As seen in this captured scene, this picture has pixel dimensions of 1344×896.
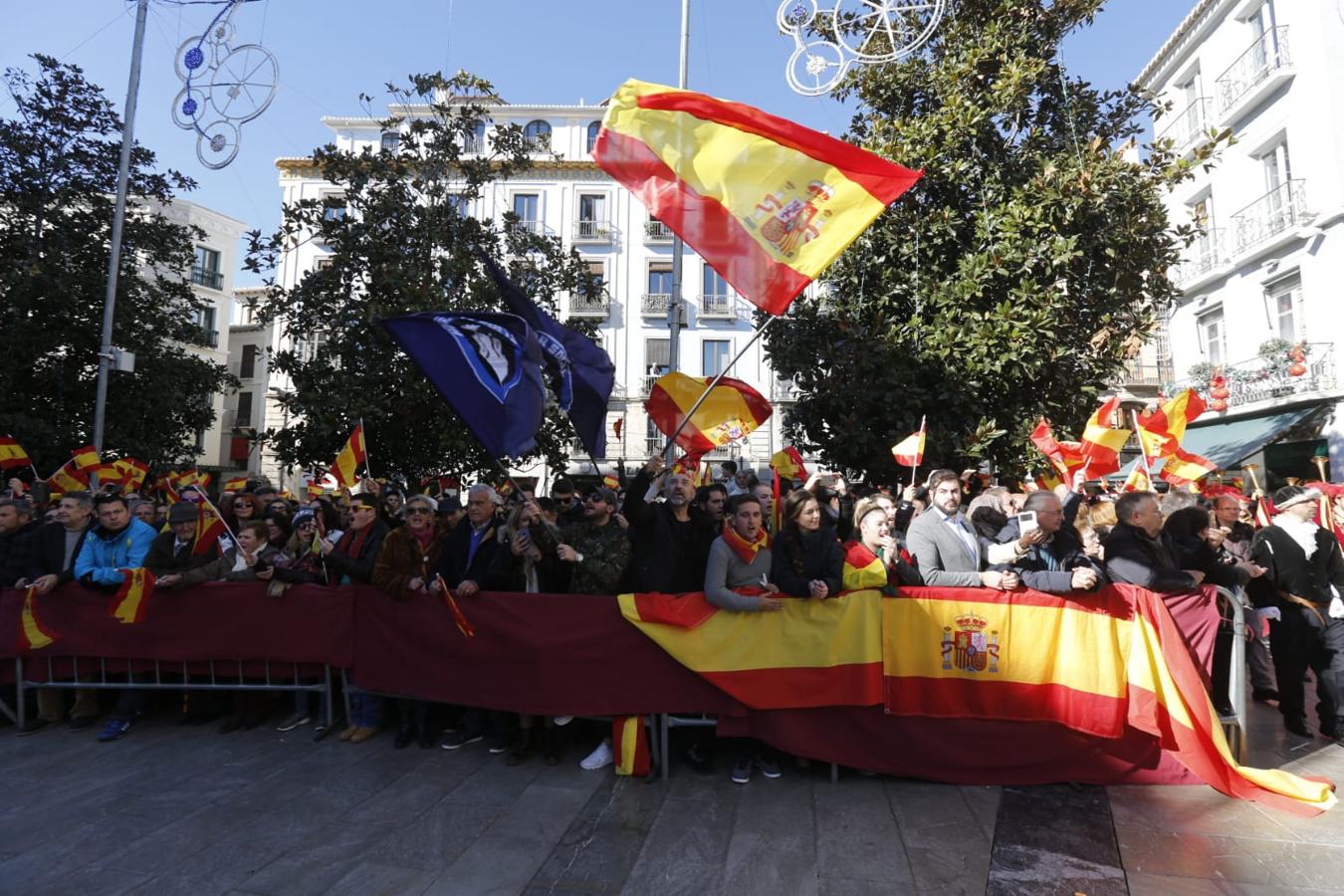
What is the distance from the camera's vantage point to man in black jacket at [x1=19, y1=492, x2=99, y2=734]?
5.67 m

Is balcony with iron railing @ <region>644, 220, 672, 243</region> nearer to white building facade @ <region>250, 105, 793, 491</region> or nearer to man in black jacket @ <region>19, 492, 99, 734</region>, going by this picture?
white building facade @ <region>250, 105, 793, 491</region>

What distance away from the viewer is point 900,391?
1038 centimetres

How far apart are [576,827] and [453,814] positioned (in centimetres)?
72

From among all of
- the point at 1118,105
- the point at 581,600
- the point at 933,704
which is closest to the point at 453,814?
the point at 581,600

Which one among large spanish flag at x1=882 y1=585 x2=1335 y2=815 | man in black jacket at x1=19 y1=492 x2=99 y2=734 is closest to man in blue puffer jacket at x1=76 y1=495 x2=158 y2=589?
man in black jacket at x1=19 y1=492 x2=99 y2=734

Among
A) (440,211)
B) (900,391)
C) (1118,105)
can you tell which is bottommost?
(900,391)

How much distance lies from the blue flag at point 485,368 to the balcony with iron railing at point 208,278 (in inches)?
1384

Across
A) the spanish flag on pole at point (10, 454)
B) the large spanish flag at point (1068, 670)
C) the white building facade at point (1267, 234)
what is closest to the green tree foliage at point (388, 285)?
the spanish flag on pole at point (10, 454)

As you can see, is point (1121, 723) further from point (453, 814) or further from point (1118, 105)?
point (1118, 105)

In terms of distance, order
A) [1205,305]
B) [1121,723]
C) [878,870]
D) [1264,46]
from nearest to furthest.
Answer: [878,870] < [1121,723] < [1264,46] < [1205,305]

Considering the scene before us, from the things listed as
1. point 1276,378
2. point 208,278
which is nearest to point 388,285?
point 1276,378

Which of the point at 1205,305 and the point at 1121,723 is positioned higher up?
the point at 1205,305

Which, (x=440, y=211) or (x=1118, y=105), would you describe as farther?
(x=440, y=211)

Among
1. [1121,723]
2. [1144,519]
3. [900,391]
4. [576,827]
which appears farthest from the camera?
[900,391]
